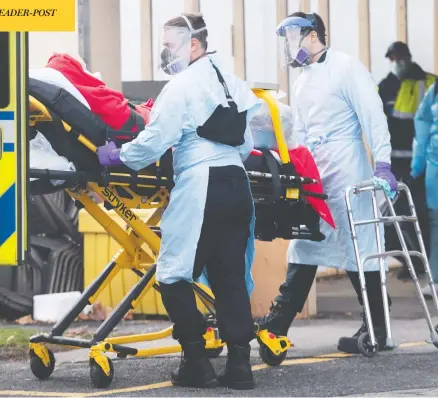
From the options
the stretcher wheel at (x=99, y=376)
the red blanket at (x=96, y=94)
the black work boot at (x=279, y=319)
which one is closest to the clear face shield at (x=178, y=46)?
the red blanket at (x=96, y=94)

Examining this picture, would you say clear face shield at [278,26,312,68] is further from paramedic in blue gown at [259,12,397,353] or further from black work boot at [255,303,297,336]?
black work boot at [255,303,297,336]

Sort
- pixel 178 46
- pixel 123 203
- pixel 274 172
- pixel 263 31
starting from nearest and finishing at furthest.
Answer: pixel 178 46 → pixel 123 203 → pixel 274 172 → pixel 263 31

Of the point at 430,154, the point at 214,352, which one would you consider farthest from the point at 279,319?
the point at 430,154

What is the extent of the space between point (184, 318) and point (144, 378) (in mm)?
531

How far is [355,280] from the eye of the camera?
7.84 m

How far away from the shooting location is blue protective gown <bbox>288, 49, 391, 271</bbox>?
7.72 m

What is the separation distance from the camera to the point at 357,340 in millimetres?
7594

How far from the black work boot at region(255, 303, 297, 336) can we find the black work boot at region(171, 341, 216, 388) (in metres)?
1.07

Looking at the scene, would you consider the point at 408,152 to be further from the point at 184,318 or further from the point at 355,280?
the point at 184,318

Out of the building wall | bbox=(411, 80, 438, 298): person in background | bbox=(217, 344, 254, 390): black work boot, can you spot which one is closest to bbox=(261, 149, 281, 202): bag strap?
bbox=(217, 344, 254, 390): black work boot

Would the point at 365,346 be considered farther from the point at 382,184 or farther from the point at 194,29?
→ the point at 194,29

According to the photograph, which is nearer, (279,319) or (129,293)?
(129,293)

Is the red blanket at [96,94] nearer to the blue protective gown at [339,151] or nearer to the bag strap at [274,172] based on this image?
the bag strap at [274,172]

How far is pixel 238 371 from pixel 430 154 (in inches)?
159
